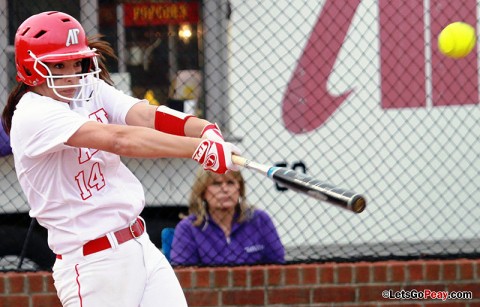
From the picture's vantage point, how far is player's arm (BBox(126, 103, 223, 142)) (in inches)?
143

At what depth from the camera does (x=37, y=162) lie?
3.52m

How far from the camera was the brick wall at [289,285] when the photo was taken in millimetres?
5457

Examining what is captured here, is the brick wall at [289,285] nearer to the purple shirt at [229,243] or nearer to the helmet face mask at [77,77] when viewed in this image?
the purple shirt at [229,243]

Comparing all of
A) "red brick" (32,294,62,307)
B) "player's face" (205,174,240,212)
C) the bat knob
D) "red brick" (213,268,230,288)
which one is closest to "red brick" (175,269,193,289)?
"red brick" (213,268,230,288)

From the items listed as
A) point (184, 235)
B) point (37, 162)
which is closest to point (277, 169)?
point (37, 162)

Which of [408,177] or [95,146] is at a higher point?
Answer: [95,146]

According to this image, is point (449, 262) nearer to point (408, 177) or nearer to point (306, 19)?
point (408, 177)

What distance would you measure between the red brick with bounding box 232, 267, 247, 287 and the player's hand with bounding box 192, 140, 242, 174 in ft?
7.47

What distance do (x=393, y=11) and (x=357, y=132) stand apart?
0.74 m

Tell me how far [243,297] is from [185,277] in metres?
0.33

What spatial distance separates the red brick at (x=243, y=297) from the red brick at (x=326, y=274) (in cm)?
33

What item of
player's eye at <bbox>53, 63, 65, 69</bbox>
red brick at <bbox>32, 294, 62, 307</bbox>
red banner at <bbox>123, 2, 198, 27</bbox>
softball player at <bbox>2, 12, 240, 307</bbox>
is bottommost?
red brick at <bbox>32, 294, 62, 307</bbox>

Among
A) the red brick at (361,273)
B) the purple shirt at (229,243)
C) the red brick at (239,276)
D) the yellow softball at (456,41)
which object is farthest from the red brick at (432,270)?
the yellow softball at (456,41)

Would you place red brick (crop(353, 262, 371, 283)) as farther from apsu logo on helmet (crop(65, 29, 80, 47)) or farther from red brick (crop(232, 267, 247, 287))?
apsu logo on helmet (crop(65, 29, 80, 47))
